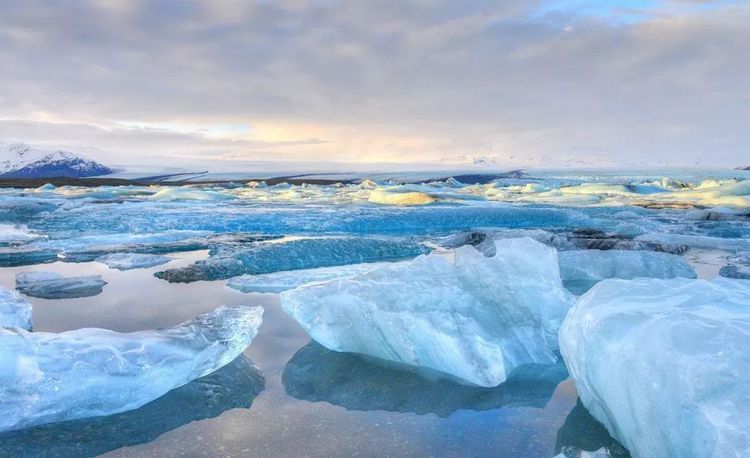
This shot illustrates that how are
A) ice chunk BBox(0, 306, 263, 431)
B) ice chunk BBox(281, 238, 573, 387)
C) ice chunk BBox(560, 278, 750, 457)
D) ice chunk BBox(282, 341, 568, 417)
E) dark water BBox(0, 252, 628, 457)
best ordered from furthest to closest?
ice chunk BBox(281, 238, 573, 387)
ice chunk BBox(282, 341, 568, 417)
ice chunk BBox(0, 306, 263, 431)
dark water BBox(0, 252, 628, 457)
ice chunk BBox(560, 278, 750, 457)

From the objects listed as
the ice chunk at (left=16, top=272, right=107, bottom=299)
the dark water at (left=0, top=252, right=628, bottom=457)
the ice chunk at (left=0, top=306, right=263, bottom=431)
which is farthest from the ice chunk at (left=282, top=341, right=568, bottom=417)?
the ice chunk at (left=16, top=272, right=107, bottom=299)

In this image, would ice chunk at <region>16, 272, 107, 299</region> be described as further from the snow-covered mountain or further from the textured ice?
the snow-covered mountain

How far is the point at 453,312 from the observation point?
274cm

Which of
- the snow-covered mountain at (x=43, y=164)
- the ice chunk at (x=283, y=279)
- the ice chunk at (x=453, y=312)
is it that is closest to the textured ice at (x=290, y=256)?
the ice chunk at (x=283, y=279)

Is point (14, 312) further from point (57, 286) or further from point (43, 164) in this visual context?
point (43, 164)

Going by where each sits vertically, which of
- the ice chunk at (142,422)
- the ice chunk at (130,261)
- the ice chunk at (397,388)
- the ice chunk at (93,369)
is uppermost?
the ice chunk at (93,369)

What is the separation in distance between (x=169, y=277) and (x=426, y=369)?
112 inches

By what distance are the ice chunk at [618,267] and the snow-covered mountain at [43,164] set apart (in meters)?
85.3

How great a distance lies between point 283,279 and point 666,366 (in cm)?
330

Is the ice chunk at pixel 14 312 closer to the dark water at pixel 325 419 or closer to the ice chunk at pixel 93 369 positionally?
the ice chunk at pixel 93 369

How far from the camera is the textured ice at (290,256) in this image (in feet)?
15.4

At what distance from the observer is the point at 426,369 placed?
2445 millimetres

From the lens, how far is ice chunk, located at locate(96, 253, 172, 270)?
5.20 meters

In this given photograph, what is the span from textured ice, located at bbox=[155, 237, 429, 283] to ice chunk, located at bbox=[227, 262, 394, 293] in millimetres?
278
